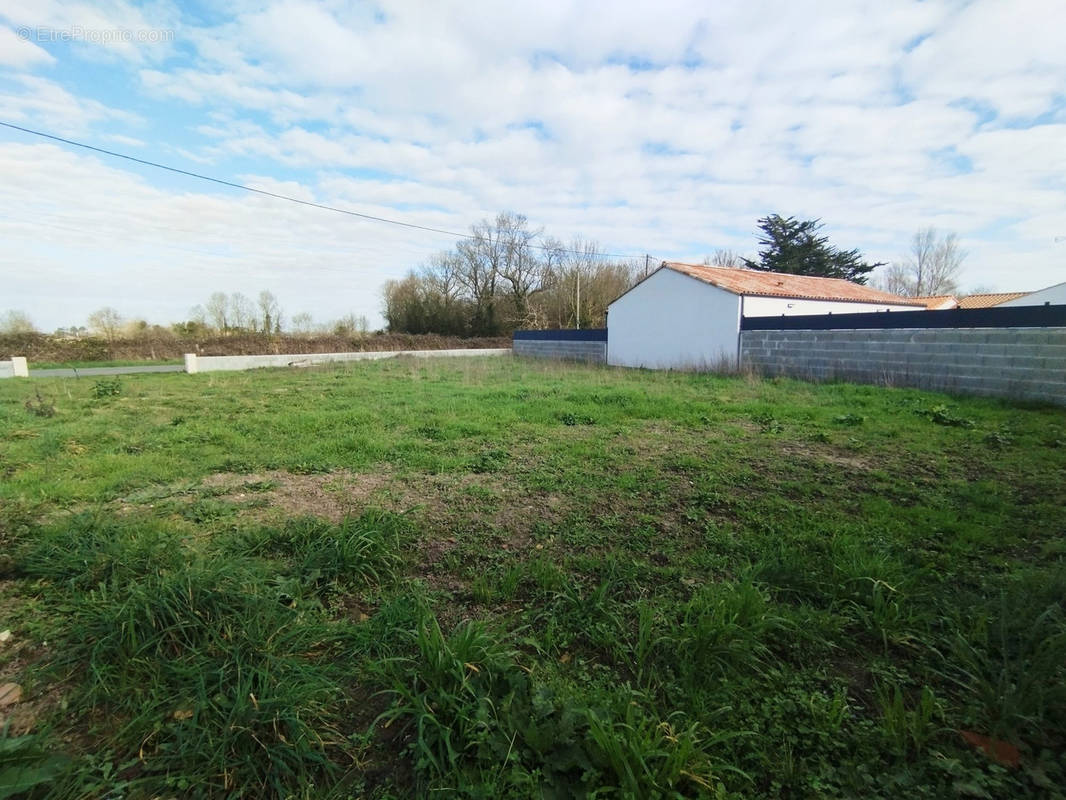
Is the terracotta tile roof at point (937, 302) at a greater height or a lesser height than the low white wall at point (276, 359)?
greater

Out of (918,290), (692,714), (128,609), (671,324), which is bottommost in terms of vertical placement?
(692,714)

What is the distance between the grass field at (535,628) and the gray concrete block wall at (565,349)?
16.2m

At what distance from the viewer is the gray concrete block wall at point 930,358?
9.05 meters

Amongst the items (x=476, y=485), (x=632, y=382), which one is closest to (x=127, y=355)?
(x=632, y=382)

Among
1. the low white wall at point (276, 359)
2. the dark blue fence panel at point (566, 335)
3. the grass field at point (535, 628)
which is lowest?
the grass field at point (535, 628)

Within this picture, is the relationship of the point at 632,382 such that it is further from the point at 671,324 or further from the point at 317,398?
A: the point at 317,398

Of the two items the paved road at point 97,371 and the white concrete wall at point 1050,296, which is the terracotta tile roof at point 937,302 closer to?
the white concrete wall at point 1050,296

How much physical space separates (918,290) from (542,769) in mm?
58903

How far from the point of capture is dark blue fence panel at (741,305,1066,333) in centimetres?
909

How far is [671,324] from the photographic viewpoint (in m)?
17.5

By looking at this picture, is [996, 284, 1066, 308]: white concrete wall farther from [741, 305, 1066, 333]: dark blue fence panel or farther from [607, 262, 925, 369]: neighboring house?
[741, 305, 1066, 333]: dark blue fence panel

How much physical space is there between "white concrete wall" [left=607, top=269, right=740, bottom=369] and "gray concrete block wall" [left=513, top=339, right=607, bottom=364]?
82 cm

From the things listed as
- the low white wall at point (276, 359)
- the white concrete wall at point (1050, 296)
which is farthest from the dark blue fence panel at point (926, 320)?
the low white wall at point (276, 359)

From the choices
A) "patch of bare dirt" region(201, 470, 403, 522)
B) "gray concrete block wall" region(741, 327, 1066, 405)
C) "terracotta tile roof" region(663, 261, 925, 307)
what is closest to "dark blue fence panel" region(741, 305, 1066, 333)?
"gray concrete block wall" region(741, 327, 1066, 405)
